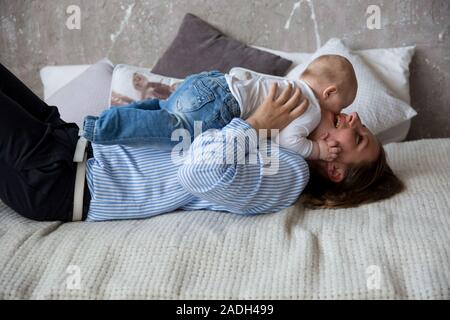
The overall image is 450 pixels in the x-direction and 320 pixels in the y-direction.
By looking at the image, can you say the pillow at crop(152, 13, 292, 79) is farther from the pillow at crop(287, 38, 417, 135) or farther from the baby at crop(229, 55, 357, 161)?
the baby at crop(229, 55, 357, 161)

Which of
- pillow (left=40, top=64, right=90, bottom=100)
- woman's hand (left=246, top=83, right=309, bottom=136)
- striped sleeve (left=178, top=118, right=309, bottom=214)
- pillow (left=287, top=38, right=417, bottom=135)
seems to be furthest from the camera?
pillow (left=40, top=64, right=90, bottom=100)

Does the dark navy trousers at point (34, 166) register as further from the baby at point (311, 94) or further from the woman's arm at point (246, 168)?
the baby at point (311, 94)

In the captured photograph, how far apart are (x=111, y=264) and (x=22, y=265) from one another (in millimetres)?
209

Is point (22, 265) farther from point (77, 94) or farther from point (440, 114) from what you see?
point (440, 114)

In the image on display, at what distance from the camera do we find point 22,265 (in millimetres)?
1223

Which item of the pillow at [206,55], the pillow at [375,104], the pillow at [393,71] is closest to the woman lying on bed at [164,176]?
the pillow at [375,104]

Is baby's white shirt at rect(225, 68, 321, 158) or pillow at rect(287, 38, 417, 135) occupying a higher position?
baby's white shirt at rect(225, 68, 321, 158)

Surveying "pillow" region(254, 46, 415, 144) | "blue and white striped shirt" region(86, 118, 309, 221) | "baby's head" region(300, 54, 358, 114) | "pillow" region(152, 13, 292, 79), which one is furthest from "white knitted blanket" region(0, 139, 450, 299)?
"pillow" region(152, 13, 292, 79)

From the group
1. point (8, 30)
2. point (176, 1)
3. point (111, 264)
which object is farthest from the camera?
point (8, 30)

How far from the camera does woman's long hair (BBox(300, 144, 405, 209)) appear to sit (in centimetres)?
150

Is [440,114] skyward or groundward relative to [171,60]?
groundward

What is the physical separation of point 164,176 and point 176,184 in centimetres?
4

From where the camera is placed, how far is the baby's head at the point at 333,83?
4.86 ft
